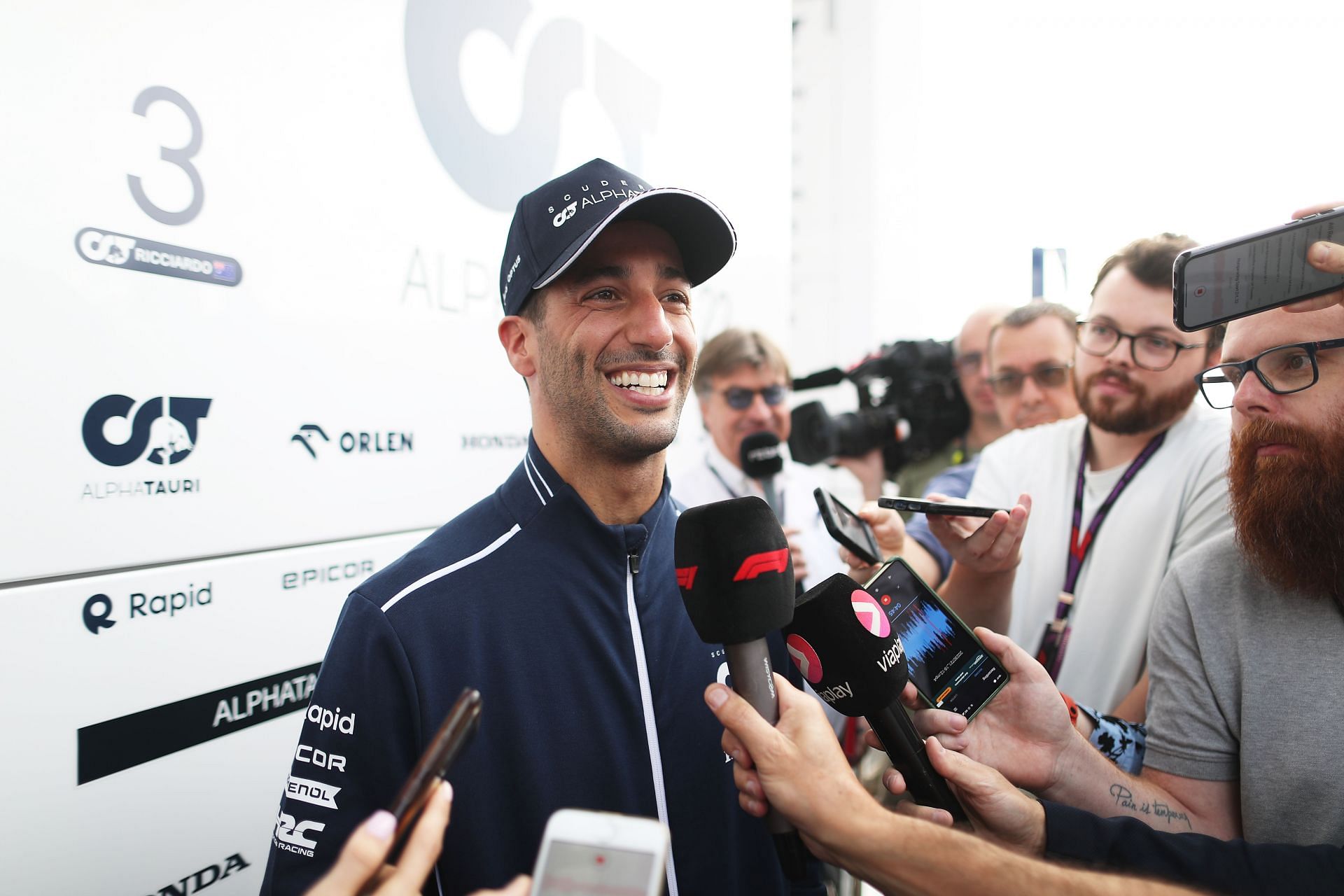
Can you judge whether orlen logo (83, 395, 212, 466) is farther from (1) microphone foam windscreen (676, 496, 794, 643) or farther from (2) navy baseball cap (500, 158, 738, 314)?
(1) microphone foam windscreen (676, 496, 794, 643)

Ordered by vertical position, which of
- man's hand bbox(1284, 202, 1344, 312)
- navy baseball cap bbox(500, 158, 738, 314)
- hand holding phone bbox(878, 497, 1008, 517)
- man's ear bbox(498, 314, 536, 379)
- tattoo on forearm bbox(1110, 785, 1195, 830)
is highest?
navy baseball cap bbox(500, 158, 738, 314)

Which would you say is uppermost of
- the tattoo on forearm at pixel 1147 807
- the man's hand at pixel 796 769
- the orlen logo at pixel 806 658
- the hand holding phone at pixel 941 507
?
the hand holding phone at pixel 941 507

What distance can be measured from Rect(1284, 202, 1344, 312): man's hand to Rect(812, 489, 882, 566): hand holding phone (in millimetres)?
785

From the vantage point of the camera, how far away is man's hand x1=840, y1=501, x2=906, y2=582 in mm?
1768

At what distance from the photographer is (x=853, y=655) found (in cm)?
104

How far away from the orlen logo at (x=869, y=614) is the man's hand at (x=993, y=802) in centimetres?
28

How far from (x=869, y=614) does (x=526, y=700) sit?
499 mm

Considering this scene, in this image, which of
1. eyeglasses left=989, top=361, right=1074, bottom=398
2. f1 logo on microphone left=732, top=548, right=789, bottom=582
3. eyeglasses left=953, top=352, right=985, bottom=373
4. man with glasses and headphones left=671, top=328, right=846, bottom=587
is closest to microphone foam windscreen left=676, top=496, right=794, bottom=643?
f1 logo on microphone left=732, top=548, right=789, bottom=582

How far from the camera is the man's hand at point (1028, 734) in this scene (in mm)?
1413

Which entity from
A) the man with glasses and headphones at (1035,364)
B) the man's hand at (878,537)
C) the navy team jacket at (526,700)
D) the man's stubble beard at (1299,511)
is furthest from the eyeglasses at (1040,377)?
the navy team jacket at (526,700)

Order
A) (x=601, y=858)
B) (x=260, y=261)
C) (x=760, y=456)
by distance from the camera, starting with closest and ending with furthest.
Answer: (x=601, y=858), (x=260, y=261), (x=760, y=456)

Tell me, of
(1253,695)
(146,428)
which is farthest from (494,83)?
(1253,695)

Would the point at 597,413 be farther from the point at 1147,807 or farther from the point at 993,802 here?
the point at 1147,807

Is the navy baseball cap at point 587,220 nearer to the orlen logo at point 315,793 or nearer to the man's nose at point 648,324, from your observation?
the man's nose at point 648,324
